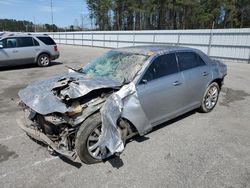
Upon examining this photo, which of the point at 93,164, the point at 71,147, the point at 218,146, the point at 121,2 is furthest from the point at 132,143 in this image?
the point at 121,2

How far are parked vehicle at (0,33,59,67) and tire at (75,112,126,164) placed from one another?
9.58 metres

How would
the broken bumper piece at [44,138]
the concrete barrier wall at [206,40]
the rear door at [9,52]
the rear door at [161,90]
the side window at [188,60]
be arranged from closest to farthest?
the broken bumper piece at [44,138] < the rear door at [161,90] < the side window at [188,60] < the rear door at [9,52] < the concrete barrier wall at [206,40]

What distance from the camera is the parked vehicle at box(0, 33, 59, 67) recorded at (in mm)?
10862

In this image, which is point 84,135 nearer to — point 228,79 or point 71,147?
point 71,147

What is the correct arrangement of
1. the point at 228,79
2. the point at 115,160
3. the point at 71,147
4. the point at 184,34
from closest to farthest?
the point at 71,147 < the point at 115,160 < the point at 228,79 < the point at 184,34

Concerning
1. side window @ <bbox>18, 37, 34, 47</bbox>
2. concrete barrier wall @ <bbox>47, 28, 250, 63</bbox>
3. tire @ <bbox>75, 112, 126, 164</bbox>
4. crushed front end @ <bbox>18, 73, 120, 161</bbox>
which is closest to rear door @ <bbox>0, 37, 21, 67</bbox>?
side window @ <bbox>18, 37, 34, 47</bbox>

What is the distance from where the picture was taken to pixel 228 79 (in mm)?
9570

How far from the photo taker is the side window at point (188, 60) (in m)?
4.50

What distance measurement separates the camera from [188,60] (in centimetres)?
471

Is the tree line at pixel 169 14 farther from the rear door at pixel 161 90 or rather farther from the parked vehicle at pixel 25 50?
the rear door at pixel 161 90

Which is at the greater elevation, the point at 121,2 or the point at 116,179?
the point at 121,2

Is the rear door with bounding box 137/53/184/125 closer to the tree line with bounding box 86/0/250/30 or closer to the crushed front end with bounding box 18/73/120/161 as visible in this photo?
the crushed front end with bounding box 18/73/120/161

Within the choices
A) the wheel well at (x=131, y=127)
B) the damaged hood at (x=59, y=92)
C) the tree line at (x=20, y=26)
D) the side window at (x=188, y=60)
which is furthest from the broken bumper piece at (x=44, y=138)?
the tree line at (x=20, y=26)

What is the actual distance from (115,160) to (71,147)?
2.32 feet
